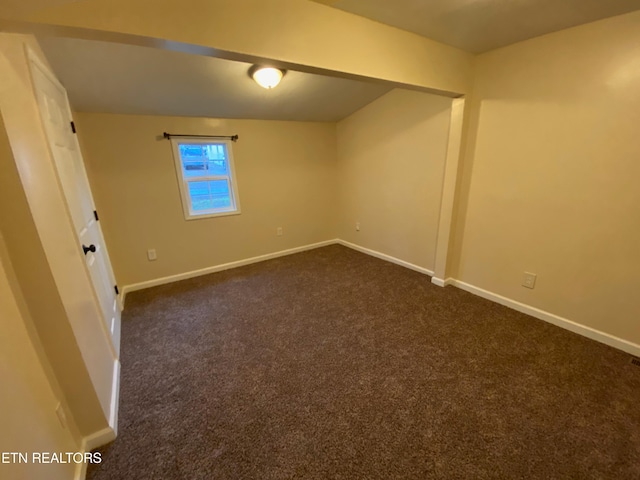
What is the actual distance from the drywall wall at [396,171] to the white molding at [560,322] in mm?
616

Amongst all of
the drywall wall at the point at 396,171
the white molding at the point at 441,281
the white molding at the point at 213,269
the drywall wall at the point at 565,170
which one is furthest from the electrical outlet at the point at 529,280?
the white molding at the point at 213,269

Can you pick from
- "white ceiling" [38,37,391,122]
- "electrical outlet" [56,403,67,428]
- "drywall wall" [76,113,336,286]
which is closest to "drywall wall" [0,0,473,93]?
"white ceiling" [38,37,391,122]

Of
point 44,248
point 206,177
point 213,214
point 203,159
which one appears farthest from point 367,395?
point 203,159

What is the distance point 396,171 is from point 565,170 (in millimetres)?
1641

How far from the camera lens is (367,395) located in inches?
63.6

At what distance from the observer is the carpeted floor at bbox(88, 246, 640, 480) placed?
1257 millimetres

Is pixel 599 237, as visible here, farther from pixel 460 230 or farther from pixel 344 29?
pixel 344 29

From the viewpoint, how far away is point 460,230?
9.10 ft

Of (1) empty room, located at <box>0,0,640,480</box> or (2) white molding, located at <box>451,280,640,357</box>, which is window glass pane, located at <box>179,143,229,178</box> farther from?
(2) white molding, located at <box>451,280,640,357</box>

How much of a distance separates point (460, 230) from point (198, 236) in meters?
3.10

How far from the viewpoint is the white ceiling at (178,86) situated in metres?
1.85

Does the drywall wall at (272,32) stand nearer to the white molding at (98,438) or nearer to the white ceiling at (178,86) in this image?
the white ceiling at (178,86)

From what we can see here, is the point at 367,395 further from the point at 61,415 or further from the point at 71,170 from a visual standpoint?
the point at 71,170

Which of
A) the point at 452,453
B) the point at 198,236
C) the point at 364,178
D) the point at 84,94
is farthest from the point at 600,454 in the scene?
the point at 84,94
